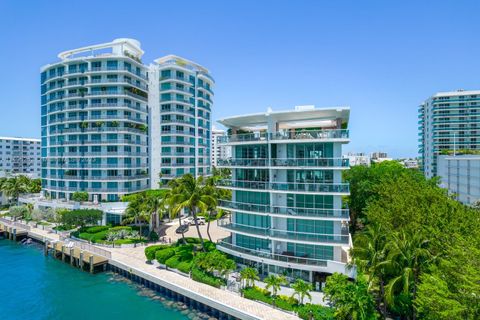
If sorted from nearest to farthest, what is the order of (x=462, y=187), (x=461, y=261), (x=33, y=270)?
(x=461, y=261) < (x=33, y=270) < (x=462, y=187)

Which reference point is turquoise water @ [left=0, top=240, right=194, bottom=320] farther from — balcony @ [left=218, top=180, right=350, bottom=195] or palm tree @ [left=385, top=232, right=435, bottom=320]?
palm tree @ [left=385, top=232, right=435, bottom=320]

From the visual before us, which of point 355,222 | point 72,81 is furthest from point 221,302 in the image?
point 72,81

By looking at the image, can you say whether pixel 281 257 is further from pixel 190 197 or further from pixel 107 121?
pixel 107 121

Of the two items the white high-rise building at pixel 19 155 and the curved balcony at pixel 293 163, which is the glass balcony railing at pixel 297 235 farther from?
the white high-rise building at pixel 19 155

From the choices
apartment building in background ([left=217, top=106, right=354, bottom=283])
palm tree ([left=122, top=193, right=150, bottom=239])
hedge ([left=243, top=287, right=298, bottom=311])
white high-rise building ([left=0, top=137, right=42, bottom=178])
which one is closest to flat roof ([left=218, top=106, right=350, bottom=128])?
apartment building in background ([left=217, top=106, right=354, bottom=283])

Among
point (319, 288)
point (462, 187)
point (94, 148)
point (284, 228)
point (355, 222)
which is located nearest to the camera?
point (319, 288)

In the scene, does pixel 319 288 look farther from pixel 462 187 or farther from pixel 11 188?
pixel 11 188
